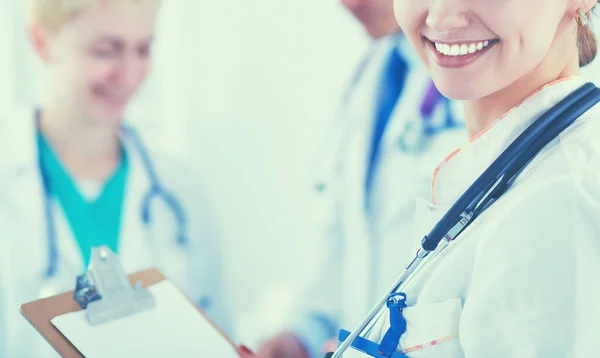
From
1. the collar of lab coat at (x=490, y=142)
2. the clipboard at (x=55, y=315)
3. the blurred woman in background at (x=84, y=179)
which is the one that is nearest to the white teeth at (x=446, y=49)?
the collar of lab coat at (x=490, y=142)

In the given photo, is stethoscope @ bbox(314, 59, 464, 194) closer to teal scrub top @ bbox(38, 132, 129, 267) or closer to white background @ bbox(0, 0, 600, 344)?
white background @ bbox(0, 0, 600, 344)

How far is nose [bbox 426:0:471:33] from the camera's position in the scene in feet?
2.30

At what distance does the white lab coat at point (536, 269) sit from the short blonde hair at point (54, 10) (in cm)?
117

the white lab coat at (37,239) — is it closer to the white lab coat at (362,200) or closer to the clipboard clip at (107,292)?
the white lab coat at (362,200)

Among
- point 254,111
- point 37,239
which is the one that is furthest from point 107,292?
point 254,111

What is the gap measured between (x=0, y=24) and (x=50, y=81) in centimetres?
17

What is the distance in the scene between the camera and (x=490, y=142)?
2.55ft

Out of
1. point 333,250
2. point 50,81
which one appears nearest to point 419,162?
point 333,250

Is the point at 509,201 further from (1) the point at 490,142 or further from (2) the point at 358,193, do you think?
(2) the point at 358,193

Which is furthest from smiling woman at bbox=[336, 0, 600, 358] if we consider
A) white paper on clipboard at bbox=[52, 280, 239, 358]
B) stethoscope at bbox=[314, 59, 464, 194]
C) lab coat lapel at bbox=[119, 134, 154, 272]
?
lab coat lapel at bbox=[119, 134, 154, 272]

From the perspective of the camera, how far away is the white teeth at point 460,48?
28.5 inches

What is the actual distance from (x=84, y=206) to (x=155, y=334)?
783 millimetres

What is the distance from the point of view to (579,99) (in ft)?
2.35

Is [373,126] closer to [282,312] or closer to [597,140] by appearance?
[282,312]
